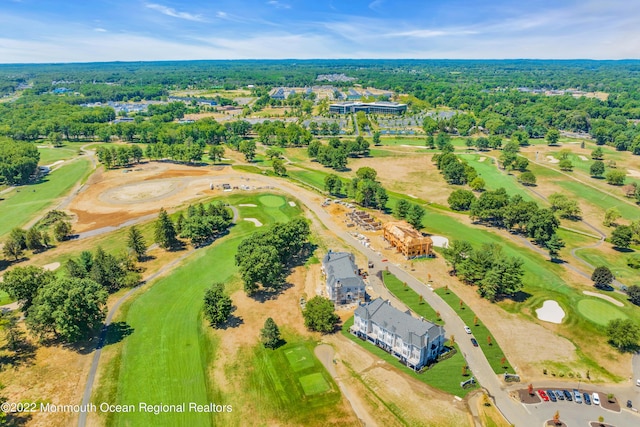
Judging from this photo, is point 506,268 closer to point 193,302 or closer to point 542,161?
point 193,302

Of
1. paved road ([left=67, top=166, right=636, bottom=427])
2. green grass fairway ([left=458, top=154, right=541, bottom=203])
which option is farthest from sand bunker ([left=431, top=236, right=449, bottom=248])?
green grass fairway ([left=458, top=154, right=541, bottom=203])

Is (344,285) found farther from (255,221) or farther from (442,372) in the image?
(255,221)

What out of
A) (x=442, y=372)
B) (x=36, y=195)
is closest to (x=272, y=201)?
(x=36, y=195)

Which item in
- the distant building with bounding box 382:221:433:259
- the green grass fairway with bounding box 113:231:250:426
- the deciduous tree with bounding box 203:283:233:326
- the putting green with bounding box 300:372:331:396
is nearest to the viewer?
the green grass fairway with bounding box 113:231:250:426

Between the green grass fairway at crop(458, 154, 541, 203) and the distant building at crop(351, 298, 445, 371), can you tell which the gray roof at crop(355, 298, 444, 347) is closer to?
the distant building at crop(351, 298, 445, 371)

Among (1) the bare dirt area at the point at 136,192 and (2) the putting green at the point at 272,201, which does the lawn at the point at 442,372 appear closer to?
(2) the putting green at the point at 272,201

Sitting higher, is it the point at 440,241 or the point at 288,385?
the point at 440,241

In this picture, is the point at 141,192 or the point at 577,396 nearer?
the point at 577,396
